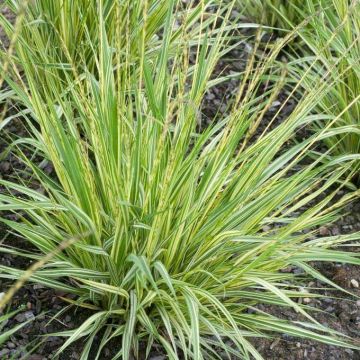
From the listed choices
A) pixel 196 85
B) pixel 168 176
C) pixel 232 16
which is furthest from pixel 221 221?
pixel 232 16

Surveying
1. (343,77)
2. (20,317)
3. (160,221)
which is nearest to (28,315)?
(20,317)

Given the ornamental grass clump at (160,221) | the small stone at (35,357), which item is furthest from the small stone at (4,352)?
the ornamental grass clump at (160,221)

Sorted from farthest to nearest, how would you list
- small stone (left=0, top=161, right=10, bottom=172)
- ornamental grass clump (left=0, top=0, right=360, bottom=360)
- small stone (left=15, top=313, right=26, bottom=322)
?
small stone (left=0, top=161, right=10, bottom=172) < small stone (left=15, top=313, right=26, bottom=322) < ornamental grass clump (left=0, top=0, right=360, bottom=360)

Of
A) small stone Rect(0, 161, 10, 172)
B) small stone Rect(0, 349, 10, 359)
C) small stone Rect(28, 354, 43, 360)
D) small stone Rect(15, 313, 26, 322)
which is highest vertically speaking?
small stone Rect(0, 161, 10, 172)

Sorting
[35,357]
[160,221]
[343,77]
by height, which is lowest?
[35,357]

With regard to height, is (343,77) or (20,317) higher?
(343,77)

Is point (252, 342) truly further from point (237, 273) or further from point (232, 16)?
point (232, 16)

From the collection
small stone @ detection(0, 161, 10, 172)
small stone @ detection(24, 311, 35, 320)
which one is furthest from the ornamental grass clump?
small stone @ detection(0, 161, 10, 172)

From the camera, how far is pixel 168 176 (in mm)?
1738

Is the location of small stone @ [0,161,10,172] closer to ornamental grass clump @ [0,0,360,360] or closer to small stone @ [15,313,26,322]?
ornamental grass clump @ [0,0,360,360]

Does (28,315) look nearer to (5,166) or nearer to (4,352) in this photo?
(4,352)

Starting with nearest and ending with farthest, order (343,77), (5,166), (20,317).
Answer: (20,317) < (5,166) < (343,77)

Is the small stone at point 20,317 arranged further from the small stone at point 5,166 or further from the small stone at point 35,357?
the small stone at point 5,166

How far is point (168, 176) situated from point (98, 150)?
33 cm
